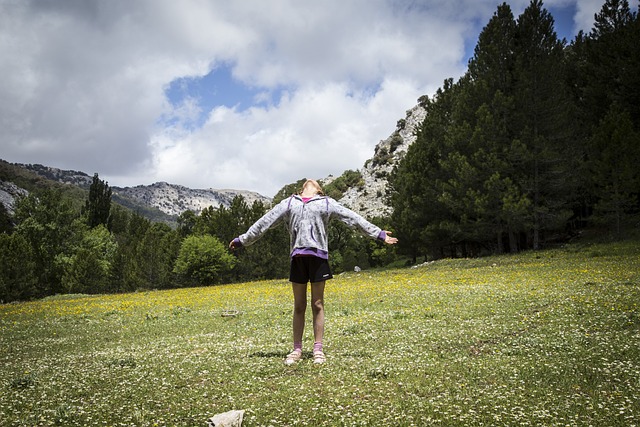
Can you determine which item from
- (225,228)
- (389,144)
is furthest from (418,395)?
(389,144)

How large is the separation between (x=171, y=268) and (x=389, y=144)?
92.4 metres

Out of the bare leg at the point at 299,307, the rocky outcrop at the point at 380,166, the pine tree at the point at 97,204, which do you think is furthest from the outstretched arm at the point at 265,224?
the pine tree at the point at 97,204

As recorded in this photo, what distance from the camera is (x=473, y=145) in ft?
150

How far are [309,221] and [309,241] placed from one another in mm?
435

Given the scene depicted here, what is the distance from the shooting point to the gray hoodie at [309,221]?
8125mm

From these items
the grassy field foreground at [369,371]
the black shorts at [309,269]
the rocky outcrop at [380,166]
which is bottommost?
the grassy field foreground at [369,371]

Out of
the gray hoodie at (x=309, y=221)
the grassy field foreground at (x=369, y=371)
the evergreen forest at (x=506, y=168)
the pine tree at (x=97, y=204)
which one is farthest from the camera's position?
the pine tree at (x=97, y=204)

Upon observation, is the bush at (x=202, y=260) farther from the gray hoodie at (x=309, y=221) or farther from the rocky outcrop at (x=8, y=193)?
the rocky outcrop at (x=8, y=193)

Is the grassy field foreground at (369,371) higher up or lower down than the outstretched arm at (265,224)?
lower down

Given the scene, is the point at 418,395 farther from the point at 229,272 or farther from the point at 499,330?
the point at 229,272

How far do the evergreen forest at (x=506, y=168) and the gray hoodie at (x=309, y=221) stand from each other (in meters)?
37.2

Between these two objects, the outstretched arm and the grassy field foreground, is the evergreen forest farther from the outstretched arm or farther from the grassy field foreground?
the outstretched arm

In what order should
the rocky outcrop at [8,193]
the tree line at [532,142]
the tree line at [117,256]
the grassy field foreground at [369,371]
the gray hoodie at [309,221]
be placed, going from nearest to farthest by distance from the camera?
the grassy field foreground at [369,371]
the gray hoodie at [309,221]
the tree line at [532,142]
the tree line at [117,256]
the rocky outcrop at [8,193]

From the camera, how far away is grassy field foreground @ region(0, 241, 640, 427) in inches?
207
